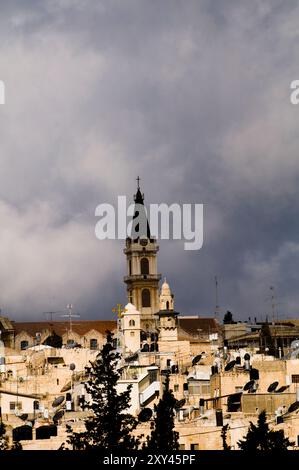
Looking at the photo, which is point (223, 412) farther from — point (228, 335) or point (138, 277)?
point (138, 277)

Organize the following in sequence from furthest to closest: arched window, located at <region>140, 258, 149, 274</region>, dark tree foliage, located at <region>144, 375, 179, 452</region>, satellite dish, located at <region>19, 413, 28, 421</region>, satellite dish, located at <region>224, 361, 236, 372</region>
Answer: arched window, located at <region>140, 258, 149, 274</region>
satellite dish, located at <region>224, 361, 236, 372</region>
satellite dish, located at <region>19, 413, 28, 421</region>
dark tree foliage, located at <region>144, 375, 179, 452</region>

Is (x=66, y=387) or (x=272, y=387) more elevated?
(x=66, y=387)

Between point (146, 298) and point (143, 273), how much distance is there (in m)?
3.92

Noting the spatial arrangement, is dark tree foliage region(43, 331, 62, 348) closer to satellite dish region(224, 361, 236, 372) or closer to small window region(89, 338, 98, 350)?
small window region(89, 338, 98, 350)

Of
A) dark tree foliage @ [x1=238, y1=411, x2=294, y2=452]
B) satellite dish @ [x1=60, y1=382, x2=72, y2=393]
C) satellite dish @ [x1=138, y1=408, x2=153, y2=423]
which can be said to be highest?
satellite dish @ [x1=60, y1=382, x2=72, y2=393]

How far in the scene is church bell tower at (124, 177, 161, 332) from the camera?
144 metres

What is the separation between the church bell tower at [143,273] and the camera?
144 metres

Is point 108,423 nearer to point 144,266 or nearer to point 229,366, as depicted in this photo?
point 229,366

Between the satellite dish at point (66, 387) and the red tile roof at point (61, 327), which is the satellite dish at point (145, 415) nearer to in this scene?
the satellite dish at point (66, 387)

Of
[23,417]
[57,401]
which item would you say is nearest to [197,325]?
[57,401]

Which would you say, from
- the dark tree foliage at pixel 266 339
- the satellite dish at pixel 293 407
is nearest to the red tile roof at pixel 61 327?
the dark tree foliage at pixel 266 339

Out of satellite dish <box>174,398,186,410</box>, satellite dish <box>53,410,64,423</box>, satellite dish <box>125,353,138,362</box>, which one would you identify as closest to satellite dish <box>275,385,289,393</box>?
satellite dish <box>174,398,186,410</box>

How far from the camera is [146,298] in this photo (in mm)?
145875
